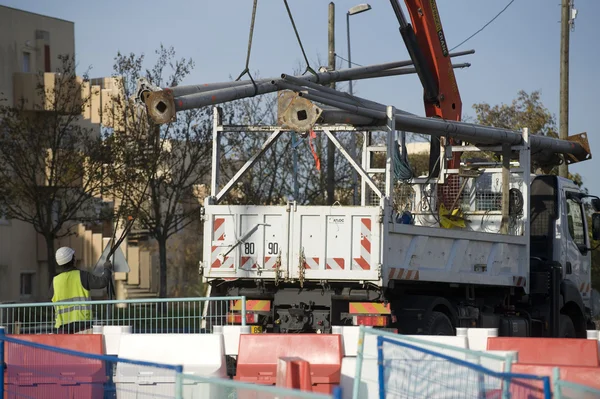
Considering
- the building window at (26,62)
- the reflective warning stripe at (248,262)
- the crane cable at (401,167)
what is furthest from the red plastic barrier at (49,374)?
the building window at (26,62)

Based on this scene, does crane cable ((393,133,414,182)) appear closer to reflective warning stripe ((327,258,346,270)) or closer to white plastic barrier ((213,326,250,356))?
reflective warning stripe ((327,258,346,270))

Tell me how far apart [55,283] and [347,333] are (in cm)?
455

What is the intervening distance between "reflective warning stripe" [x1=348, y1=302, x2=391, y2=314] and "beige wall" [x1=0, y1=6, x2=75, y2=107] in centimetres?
3066

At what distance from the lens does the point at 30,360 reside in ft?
28.6

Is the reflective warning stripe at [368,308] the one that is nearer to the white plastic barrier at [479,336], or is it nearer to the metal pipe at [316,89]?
the metal pipe at [316,89]

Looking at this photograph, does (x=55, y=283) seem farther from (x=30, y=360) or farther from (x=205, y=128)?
(x=205, y=128)

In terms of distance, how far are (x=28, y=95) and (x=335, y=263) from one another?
30.3 m

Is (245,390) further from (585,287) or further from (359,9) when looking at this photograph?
(359,9)

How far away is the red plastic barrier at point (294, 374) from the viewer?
26.0 feet

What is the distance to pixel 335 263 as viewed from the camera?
1355cm

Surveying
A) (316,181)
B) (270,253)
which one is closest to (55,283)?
(270,253)

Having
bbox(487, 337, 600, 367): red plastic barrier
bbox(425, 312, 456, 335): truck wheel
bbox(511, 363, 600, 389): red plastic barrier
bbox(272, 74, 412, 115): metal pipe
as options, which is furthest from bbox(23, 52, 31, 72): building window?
bbox(511, 363, 600, 389): red plastic barrier

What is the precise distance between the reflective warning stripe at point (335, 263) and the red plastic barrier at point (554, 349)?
10.6 feet

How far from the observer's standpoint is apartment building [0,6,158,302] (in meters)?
42.2
